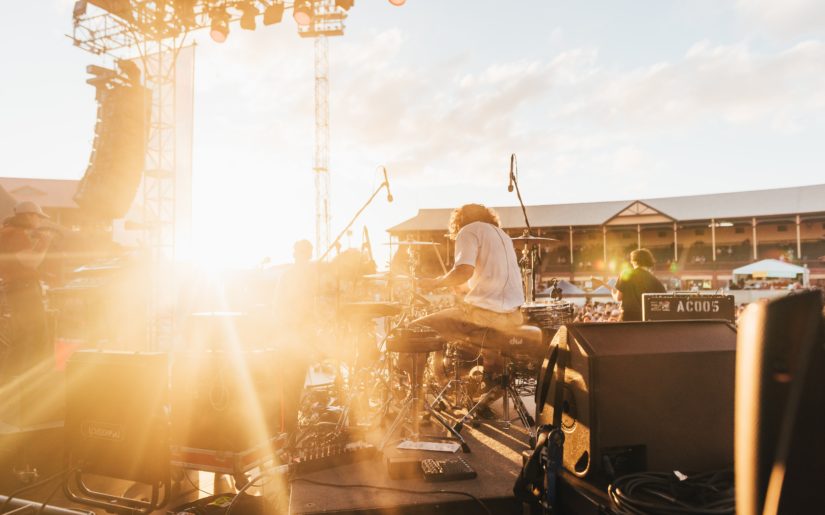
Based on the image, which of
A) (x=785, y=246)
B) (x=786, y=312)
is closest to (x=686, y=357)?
(x=786, y=312)

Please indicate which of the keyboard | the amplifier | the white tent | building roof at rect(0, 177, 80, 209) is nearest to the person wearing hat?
the keyboard

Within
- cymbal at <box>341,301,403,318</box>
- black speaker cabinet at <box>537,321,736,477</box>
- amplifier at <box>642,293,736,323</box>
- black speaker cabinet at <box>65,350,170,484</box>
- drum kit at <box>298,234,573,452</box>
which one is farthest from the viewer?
amplifier at <box>642,293,736,323</box>

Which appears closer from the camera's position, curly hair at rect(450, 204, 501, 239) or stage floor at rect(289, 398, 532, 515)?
stage floor at rect(289, 398, 532, 515)

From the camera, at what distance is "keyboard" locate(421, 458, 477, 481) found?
309cm

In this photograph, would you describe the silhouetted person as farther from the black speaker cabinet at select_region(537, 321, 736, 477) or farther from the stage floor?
the black speaker cabinet at select_region(537, 321, 736, 477)

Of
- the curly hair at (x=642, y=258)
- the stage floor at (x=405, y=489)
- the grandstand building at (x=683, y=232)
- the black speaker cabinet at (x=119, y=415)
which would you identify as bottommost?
the stage floor at (x=405, y=489)

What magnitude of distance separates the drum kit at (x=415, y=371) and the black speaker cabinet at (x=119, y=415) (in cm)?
131

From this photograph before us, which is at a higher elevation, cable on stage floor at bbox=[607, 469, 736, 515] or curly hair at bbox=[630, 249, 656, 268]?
curly hair at bbox=[630, 249, 656, 268]

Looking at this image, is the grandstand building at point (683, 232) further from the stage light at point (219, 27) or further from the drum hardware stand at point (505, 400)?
the drum hardware stand at point (505, 400)

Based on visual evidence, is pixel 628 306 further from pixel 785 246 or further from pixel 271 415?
pixel 785 246

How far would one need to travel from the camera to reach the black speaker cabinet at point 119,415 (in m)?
3.32

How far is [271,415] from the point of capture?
3883 mm

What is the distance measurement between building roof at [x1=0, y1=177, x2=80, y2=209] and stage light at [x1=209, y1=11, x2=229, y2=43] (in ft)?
90.6

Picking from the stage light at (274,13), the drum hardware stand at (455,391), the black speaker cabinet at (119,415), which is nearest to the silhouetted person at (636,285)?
the drum hardware stand at (455,391)
